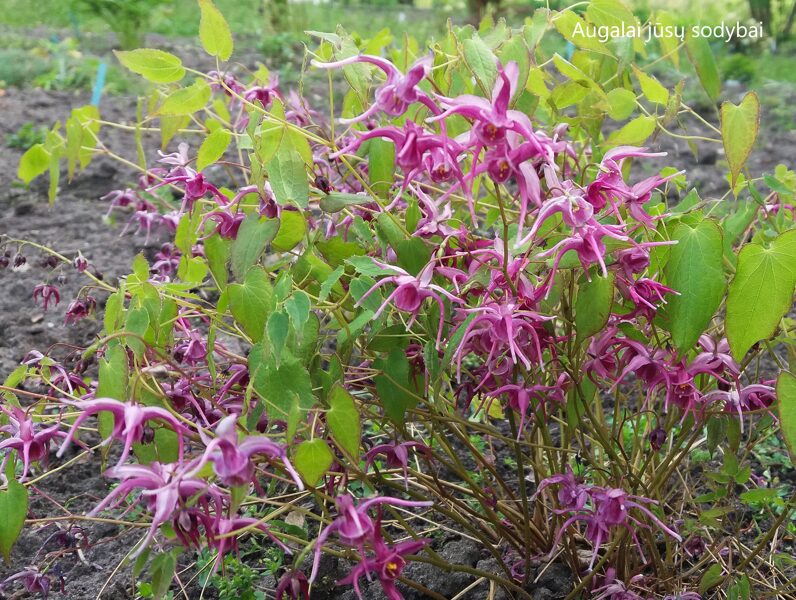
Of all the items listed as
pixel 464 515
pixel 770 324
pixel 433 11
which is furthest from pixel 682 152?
pixel 433 11

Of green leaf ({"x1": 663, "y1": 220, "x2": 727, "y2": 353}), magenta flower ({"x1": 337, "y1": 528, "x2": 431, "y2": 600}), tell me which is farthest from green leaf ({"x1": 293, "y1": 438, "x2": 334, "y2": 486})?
green leaf ({"x1": 663, "y1": 220, "x2": 727, "y2": 353})

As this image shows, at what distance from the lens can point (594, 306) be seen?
97cm

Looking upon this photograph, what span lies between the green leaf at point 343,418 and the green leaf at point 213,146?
40 cm

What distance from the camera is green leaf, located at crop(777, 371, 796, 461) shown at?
3.17 ft

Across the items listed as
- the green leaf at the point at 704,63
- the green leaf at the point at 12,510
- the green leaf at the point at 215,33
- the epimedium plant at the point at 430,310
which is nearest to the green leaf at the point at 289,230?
the epimedium plant at the point at 430,310

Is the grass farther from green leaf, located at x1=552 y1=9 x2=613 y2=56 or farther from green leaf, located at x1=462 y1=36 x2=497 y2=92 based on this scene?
green leaf, located at x1=462 y1=36 x2=497 y2=92

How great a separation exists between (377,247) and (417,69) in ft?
1.61

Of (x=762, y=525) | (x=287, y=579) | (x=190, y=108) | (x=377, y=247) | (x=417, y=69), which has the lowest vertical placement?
(x=762, y=525)

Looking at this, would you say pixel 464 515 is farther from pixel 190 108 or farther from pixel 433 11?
pixel 433 11

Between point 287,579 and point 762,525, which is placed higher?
point 287,579

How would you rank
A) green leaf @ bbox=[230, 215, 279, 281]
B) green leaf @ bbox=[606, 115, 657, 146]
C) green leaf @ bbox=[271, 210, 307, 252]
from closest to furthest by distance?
green leaf @ bbox=[230, 215, 279, 281] < green leaf @ bbox=[271, 210, 307, 252] < green leaf @ bbox=[606, 115, 657, 146]

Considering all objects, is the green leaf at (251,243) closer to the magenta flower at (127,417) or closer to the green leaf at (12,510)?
the magenta flower at (127,417)

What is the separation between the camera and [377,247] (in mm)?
1292

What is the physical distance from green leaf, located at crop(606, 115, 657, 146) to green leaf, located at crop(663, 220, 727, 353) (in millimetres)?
301
